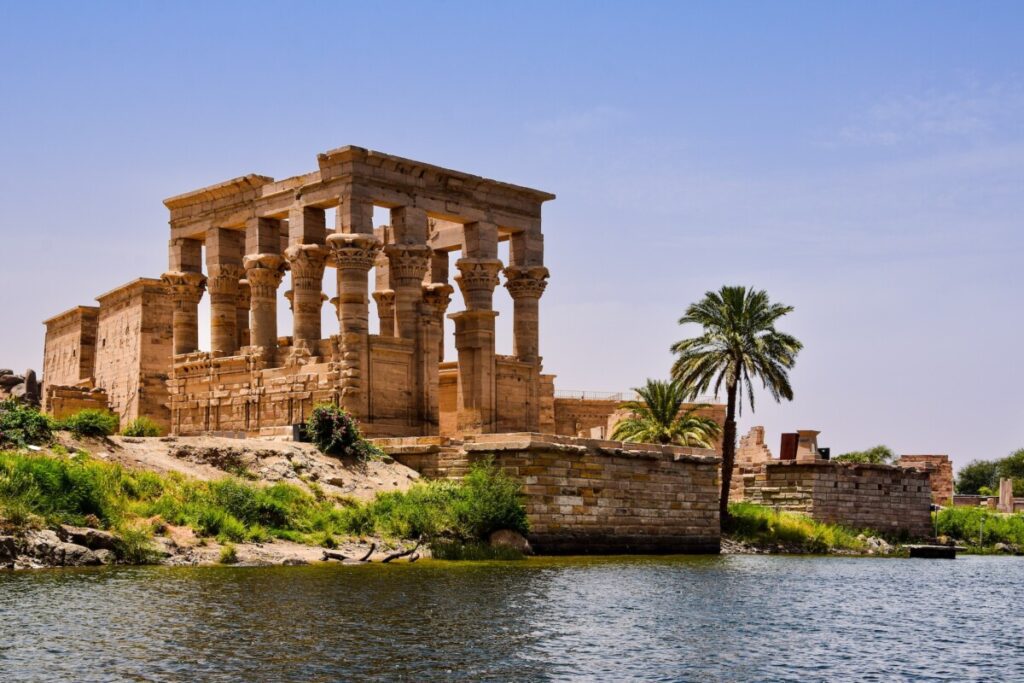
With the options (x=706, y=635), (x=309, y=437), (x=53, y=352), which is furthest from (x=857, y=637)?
(x=53, y=352)

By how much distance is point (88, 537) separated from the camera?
25656 millimetres

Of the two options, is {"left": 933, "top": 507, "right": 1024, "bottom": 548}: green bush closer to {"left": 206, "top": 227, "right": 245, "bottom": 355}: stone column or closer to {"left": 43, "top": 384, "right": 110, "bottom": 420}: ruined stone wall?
{"left": 206, "top": 227, "right": 245, "bottom": 355}: stone column

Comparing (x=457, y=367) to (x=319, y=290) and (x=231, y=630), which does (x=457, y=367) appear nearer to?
(x=319, y=290)

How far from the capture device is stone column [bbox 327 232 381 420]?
128 feet

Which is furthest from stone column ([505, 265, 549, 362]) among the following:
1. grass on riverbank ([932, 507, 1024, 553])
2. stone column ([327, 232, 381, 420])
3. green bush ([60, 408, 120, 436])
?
grass on riverbank ([932, 507, 1024, 553])

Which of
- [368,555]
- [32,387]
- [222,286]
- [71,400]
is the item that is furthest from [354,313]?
[32,387]

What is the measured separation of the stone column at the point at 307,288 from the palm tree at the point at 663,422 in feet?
33.6

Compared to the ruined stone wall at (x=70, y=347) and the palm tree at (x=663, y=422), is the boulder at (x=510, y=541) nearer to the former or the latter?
the palm tree at (x=663, y=422)

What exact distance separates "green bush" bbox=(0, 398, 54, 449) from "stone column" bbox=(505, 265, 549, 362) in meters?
17.5

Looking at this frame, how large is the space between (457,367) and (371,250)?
666 centimetres

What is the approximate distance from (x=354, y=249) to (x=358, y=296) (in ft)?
4.48

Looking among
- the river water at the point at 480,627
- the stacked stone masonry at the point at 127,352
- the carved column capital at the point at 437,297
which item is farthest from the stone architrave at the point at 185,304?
the river water at the point at 480,627

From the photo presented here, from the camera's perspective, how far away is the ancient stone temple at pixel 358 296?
39.6 metres

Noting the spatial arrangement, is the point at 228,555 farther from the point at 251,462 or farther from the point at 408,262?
the point at 408,262
